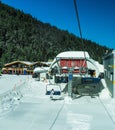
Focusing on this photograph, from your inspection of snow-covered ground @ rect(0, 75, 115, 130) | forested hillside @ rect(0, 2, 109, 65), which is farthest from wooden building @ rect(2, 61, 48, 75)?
snow-covered ground @ rect(0, 75, 115, 130)

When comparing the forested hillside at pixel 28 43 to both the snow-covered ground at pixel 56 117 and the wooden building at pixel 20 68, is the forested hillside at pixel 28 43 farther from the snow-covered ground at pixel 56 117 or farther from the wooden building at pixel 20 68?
the snow-covered ground at pixel 56 117

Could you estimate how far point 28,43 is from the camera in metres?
138

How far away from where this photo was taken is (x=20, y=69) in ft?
223

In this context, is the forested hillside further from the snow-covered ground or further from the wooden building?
the snow-covered ground

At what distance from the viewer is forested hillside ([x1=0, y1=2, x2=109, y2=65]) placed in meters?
103

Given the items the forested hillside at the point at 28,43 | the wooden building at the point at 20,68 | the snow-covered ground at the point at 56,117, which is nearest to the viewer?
the snow-covered ground at the point at 56,117

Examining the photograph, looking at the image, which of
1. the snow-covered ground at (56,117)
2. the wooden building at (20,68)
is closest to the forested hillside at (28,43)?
the wooden building at (20,68)

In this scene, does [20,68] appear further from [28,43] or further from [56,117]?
[28,43]

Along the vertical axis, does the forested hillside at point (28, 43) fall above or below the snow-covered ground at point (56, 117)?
above

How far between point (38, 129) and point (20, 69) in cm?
6004

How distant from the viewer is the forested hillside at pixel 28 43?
338 ft

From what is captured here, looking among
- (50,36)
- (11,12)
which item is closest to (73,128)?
(50,36)

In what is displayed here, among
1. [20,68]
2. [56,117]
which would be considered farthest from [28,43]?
[56,117]

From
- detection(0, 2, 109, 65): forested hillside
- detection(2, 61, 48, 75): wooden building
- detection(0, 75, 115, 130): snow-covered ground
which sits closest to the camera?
detection(0, 75, 115, 130): snow-covered ground
